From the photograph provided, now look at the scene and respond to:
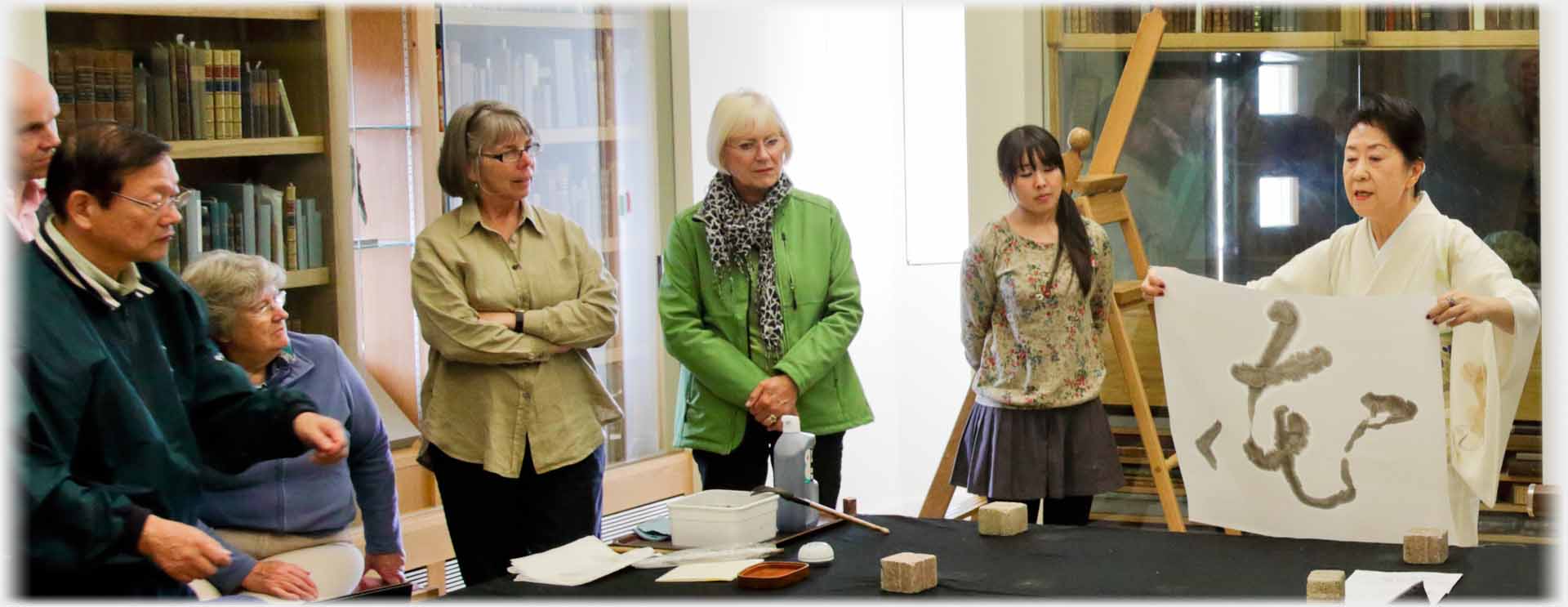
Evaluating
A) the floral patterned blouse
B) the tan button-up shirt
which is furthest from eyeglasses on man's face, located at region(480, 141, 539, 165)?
the floral patterned blouse

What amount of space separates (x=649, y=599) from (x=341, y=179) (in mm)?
2216

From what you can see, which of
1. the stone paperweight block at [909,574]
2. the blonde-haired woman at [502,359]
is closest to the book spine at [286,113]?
the blonde-haired woman at [502,359]

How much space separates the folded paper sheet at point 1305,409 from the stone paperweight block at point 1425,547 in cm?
42

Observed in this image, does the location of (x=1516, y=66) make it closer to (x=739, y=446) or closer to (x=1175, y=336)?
(x=1175, y=336)

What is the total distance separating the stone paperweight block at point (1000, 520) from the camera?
2.65m

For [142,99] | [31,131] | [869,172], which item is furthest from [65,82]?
[869,172]

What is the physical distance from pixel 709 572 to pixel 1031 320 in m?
1.26

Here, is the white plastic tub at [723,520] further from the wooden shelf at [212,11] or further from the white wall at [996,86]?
the white wall at [996,86]

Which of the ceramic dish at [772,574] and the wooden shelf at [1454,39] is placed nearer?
the ceramic dish at [772,574]

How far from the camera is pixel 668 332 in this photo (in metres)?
3.41

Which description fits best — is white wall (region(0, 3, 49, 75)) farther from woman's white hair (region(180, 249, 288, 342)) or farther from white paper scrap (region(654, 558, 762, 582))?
white paper scrap (region(654, 558, 762, 582))

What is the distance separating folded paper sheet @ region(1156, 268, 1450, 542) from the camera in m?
2.87

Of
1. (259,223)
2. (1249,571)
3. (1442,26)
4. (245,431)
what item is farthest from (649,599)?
(1442,26)

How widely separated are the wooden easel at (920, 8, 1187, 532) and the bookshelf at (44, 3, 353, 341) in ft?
5.36
